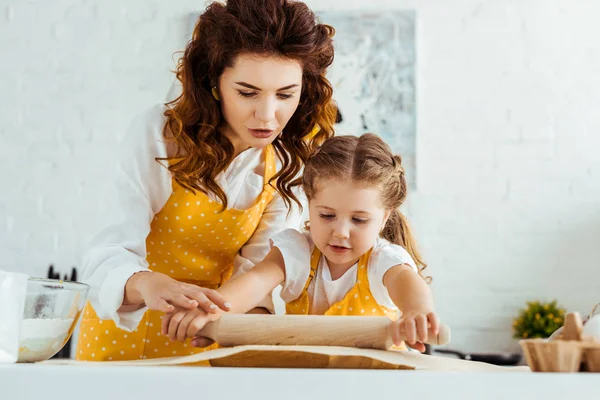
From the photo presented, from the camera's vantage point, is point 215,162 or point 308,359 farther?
point 215,162

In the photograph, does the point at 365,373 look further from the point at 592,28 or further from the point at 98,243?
the point at 592,28

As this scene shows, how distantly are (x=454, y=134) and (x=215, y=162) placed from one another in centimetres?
180

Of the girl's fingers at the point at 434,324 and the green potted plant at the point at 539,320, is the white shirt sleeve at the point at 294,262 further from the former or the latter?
the green potted plant at the point at 539,320

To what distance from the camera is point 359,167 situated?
3.56ft

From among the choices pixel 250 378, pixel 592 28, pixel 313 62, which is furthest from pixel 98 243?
pixel 592 28

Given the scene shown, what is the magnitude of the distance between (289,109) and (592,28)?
216 centimetres

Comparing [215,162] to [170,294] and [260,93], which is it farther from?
[170,294]

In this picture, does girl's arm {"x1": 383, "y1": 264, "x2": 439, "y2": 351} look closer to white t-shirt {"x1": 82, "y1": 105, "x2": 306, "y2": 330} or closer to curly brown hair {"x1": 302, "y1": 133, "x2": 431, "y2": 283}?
curly brown hair {"x1": 302, "y1": 133, "x2": 431, "y2": 283}

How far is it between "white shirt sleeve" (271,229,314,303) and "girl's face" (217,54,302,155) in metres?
0.16

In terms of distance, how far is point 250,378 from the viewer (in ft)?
1.36

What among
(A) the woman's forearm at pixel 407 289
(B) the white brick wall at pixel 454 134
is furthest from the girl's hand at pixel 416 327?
(B) the white brick wall at pixel 454 134

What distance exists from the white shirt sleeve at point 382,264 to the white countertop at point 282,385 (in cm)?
62

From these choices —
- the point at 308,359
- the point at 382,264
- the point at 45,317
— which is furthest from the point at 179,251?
the point at 308,359

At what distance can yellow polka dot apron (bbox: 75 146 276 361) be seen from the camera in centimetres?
118
